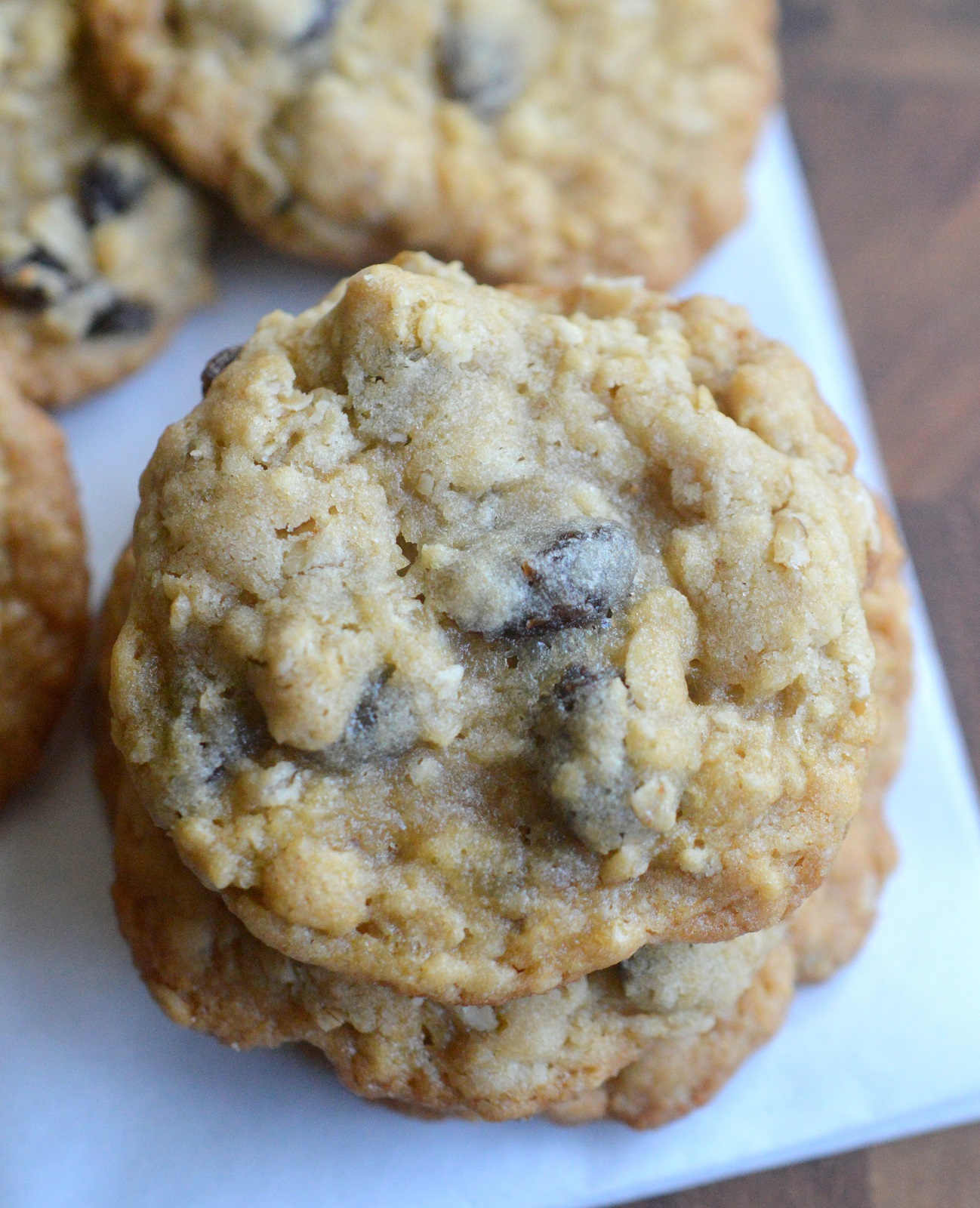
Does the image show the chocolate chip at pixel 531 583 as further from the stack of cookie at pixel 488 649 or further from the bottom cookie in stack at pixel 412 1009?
the bottom cookie in stack at pixel 412 1009

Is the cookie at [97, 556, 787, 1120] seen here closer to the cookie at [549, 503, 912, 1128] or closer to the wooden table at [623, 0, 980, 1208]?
the cookie at [549, 503, 912, 1128]

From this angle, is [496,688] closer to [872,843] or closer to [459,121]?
[872,843]

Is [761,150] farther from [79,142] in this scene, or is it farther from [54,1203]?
[54,1203]

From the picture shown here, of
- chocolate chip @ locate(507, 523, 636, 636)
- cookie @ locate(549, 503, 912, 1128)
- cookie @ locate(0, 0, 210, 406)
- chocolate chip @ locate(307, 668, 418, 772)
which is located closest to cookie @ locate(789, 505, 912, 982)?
cookie @ locate(549, 503, 912, 1128)

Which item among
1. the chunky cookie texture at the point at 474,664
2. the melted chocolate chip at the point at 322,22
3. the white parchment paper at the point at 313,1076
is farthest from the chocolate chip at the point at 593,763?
the melted chocolate chip at the point at 322,22

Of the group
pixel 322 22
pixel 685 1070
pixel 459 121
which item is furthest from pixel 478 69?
pixel 685 1070

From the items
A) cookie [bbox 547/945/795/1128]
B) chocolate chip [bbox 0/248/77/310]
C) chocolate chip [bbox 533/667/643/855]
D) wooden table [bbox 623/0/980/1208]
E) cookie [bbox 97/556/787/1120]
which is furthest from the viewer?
wooden table [bbox 623/0/980/1208]
